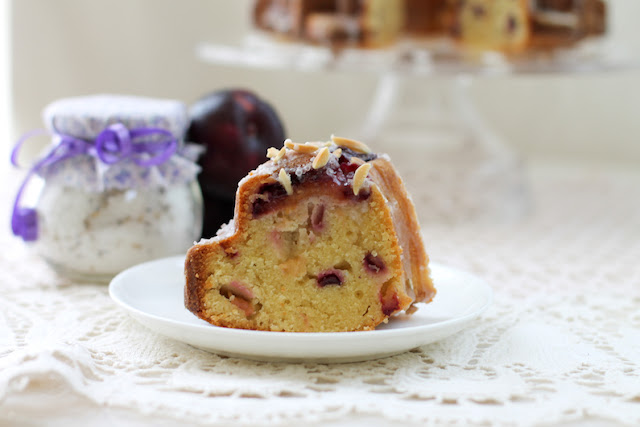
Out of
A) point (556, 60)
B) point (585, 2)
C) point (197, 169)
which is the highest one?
point (585, 2)

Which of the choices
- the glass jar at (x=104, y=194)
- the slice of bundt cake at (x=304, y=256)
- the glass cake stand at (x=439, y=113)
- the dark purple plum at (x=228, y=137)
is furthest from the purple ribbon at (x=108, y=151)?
the glass cake stand at (x=439, y=113)

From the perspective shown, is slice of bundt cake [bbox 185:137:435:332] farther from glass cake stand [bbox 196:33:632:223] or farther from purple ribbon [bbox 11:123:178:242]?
glass cake stand [bbox 196:33:632:223]

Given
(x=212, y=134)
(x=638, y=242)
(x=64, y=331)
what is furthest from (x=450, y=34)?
(x=64, y=331)

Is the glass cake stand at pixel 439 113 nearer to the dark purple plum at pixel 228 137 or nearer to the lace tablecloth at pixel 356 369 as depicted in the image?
the dark purple plum at pixel 228 137

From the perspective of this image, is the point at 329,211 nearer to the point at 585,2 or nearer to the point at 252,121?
the point at 252,121

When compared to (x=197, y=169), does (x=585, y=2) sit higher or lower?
higher

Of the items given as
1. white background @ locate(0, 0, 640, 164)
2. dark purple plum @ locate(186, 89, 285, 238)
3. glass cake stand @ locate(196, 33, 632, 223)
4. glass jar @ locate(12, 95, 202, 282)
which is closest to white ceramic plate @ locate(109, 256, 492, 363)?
glass jar @ locate(12, 95, 202, 282)
